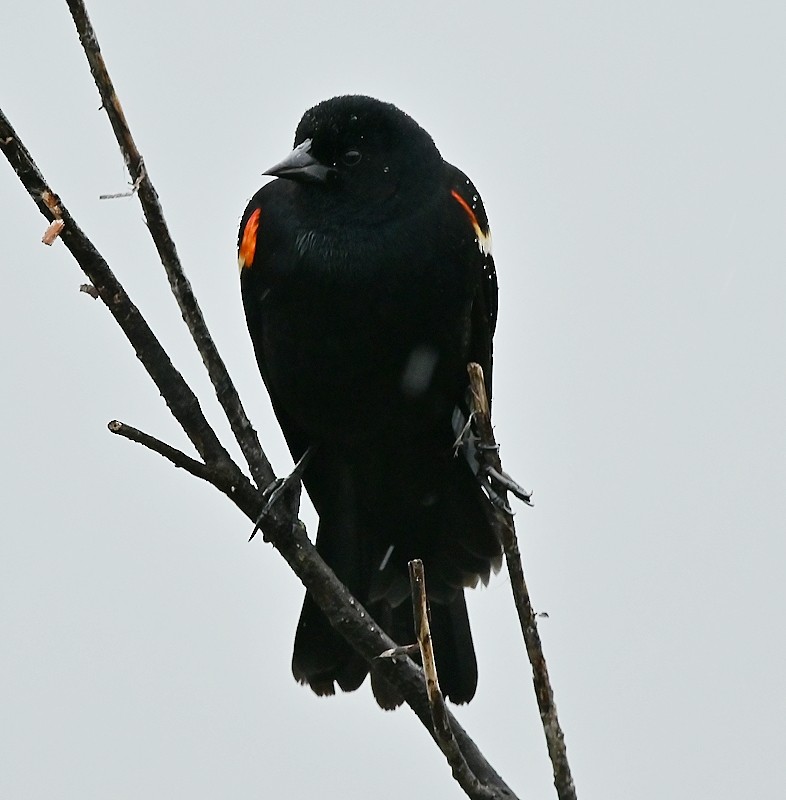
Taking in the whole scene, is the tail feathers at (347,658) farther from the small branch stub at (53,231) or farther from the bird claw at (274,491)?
the small branch stub at (53,231)

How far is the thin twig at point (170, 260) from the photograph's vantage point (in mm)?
2266

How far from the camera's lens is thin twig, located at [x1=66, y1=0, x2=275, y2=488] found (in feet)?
7.43

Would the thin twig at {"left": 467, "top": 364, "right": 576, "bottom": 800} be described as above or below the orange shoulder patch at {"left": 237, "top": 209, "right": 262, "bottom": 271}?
below

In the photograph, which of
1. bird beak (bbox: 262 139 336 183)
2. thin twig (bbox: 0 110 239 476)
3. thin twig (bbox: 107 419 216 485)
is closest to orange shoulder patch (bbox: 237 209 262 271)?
bird beak (bbox: 262 139 336 183)

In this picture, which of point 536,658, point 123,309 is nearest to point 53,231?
point 123,309

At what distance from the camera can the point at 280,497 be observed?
2986 millimetres

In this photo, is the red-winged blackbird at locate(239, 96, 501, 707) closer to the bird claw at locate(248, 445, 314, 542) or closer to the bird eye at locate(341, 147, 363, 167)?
the bird eye at locate(341, 147, 363, 167)

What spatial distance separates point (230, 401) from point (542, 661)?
0.96 m

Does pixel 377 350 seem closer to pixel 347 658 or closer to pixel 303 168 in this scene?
pixel 303 168

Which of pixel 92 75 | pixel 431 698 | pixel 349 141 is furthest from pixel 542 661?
Answer: pixel 349 141

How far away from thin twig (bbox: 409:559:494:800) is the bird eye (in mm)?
1811

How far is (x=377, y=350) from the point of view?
3.58m

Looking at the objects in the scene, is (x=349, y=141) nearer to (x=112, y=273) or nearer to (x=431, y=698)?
(x=112, y=273)

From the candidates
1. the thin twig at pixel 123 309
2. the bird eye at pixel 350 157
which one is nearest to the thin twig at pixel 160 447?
the thin twig at pixel 123 309
